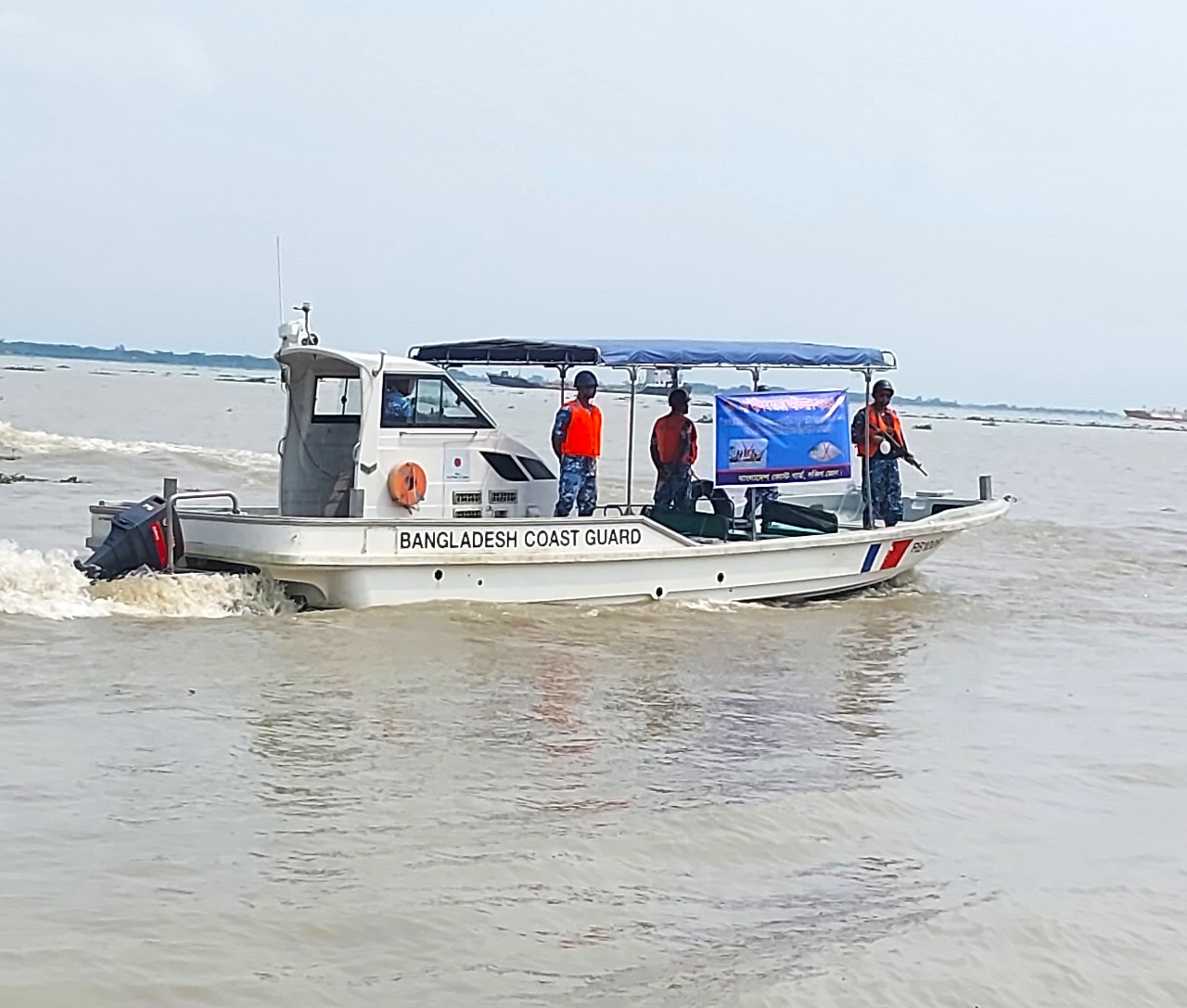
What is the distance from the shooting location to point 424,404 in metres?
11.6

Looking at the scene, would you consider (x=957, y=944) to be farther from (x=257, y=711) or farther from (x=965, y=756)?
(x=257, y=711)

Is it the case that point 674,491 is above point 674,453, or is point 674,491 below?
below

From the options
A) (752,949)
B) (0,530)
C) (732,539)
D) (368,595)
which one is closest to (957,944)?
(752,949)

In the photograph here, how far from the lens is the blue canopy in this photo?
12.0 m

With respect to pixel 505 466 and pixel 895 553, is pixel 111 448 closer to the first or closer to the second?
pixel 505 466

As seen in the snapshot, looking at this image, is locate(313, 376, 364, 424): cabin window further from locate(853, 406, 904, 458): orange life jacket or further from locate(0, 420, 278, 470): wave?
locate(0, 420, 278, 470): wave

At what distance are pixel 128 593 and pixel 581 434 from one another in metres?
3.66

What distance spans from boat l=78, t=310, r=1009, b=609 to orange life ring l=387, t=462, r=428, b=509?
14 millimetres

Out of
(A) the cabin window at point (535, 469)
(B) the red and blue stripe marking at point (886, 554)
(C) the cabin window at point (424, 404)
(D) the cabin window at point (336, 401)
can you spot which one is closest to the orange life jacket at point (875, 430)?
(B) the red and blue stripe marking at point (886, 554)

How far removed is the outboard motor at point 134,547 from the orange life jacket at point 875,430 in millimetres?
6013

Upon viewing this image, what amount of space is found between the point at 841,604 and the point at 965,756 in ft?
16.9

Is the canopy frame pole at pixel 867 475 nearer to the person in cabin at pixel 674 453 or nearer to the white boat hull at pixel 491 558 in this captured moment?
the white boat hull at pixel 491 558

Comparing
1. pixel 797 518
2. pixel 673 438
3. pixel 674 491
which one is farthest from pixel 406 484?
pixel 797 518

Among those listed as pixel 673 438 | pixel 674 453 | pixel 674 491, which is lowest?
pixel 674 491
